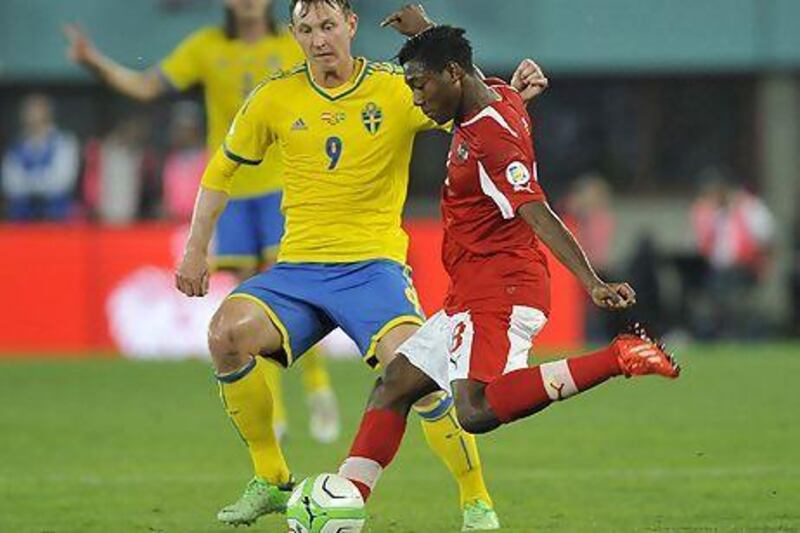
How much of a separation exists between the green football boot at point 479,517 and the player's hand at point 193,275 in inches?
59.7

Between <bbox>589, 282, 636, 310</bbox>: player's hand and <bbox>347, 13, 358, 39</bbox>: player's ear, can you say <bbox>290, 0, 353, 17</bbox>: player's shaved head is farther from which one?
<bbox>589, 282, 636, 310</bbox>: player's hand

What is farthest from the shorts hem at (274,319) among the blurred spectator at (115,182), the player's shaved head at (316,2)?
the blurred spectator at (115,182)

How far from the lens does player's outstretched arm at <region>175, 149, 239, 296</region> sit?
1045 cm

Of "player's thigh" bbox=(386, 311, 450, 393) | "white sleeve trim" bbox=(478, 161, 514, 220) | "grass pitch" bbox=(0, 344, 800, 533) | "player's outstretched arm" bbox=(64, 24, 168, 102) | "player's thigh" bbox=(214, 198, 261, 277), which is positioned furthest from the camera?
"player's thigh" bbox=(214, 198, 261, 277)

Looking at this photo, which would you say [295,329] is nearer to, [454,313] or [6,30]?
[454,313]

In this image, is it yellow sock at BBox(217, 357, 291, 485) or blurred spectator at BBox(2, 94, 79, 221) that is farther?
blurred spectator at BBox(2, 94, 79, 221)

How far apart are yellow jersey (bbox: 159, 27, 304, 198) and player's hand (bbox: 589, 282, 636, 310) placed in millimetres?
5291

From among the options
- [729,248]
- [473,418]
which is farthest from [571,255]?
[729,248]

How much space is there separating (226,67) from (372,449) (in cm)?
504

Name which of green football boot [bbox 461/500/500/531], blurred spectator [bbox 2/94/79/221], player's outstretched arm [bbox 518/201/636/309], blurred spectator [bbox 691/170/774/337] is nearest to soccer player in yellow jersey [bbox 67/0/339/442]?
green football boot [bbox 461/500/500/531]

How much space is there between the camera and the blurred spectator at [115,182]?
24.4m

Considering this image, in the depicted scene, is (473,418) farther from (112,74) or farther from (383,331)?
(112,74)

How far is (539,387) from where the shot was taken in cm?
971

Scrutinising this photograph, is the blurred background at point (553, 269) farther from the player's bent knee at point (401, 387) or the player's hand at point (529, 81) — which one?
the player's hand at point (529, 81)
